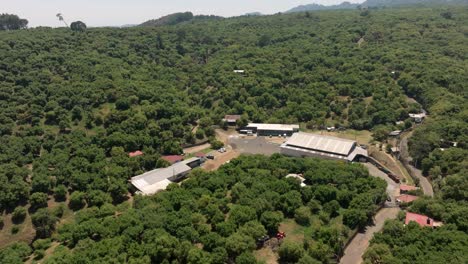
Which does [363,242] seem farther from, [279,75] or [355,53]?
[355,53]

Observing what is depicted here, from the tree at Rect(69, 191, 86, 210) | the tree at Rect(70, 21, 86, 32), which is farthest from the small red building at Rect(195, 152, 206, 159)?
the tree at Rect(70, 21, 86, 32)

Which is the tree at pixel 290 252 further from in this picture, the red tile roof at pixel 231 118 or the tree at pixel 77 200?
the red tile roof at pixel 231 118

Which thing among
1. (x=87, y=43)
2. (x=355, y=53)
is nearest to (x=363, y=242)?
(x=355, y=53)

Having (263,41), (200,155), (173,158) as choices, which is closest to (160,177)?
(173,158)

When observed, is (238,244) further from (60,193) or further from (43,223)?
(60,193)

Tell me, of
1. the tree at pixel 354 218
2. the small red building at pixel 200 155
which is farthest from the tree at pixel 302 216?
the small red building at pixel 200 155
